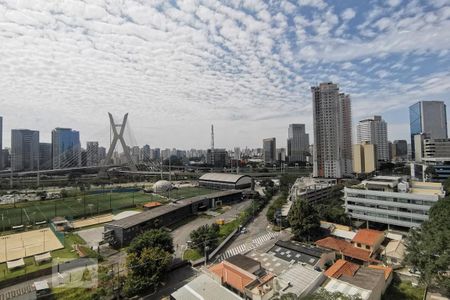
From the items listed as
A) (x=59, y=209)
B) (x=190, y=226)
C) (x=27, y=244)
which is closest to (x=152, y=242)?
(x=190, y=226)

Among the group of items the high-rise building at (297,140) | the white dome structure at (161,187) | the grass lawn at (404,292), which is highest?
the high-rise building at (297,140)

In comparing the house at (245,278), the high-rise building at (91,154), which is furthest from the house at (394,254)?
the high-rise building at (91,154)

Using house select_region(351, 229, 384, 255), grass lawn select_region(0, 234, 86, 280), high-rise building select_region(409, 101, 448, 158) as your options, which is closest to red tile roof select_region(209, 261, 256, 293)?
house select_region(351, 229, 384, 255)

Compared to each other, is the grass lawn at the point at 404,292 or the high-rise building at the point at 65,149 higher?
the high-rise building at the point at 65,149

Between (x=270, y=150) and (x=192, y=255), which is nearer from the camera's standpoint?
(x=192, y=255)

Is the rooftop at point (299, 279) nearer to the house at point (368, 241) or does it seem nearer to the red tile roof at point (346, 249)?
the red tile roof at point (346, 249)

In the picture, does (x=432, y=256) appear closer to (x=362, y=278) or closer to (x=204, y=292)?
(x=362, y=278)
